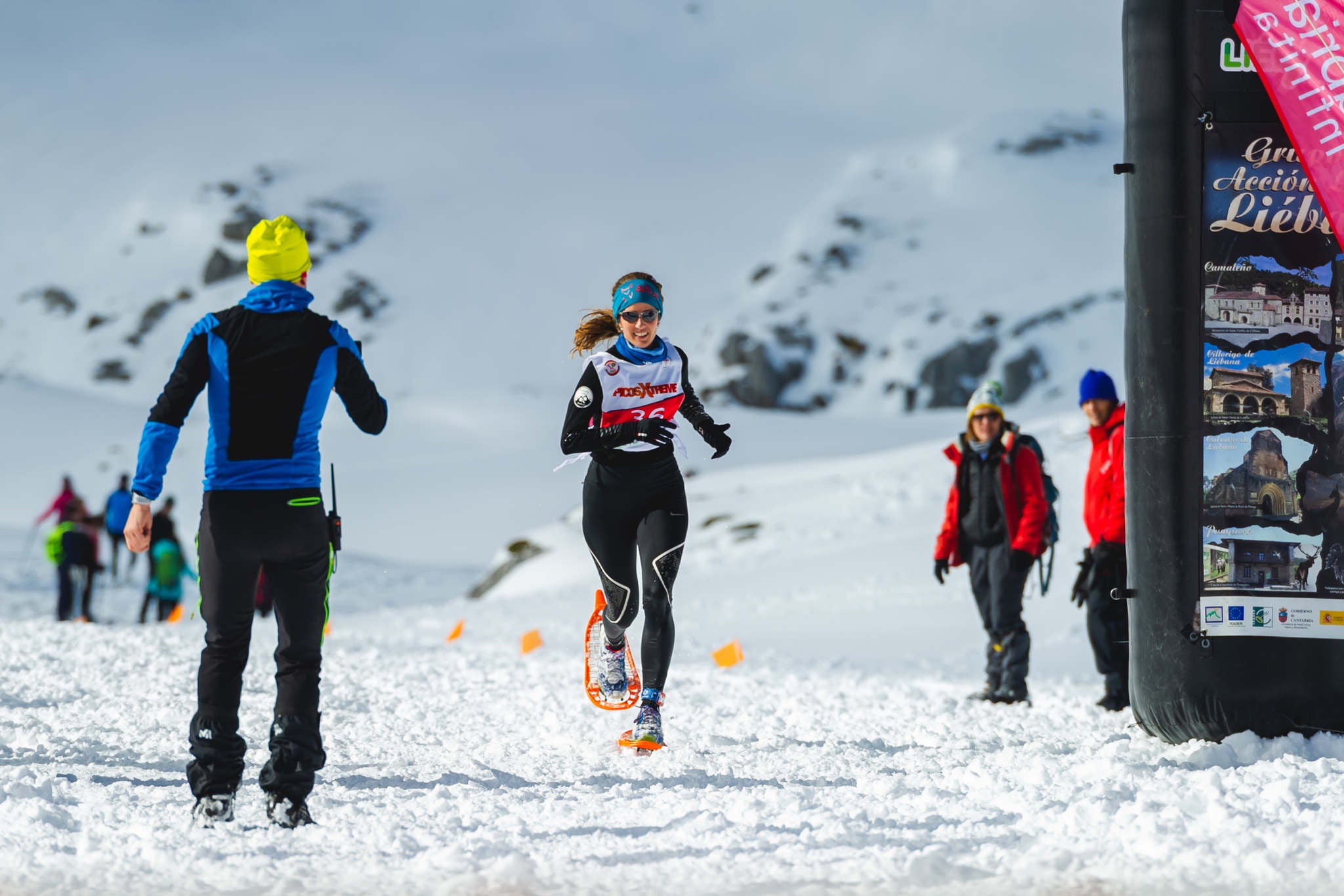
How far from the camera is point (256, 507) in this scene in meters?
3.89

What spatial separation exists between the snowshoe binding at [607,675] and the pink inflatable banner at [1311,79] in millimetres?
3302

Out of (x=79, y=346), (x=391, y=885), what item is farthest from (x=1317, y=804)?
(x=79, y=346)

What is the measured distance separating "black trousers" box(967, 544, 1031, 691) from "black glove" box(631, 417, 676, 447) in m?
2.99

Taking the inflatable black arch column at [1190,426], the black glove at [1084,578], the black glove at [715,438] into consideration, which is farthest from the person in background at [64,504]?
the inflatable black arch column at [1190,426]

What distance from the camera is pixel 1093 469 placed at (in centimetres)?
713

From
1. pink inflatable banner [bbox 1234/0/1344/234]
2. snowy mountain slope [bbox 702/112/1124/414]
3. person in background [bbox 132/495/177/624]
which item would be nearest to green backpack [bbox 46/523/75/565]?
person in background [bbox 132/495/177/624]

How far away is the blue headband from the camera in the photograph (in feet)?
18.1

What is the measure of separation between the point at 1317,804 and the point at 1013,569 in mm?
3644

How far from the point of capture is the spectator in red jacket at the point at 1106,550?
684 cm

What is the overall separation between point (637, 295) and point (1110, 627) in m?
3.26

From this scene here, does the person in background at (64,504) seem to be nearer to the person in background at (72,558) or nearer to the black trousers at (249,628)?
the person in background at (72,558)

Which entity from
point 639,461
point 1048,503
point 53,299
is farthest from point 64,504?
point 53,299

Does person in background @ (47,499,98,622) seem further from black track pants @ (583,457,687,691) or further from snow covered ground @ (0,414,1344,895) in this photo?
black track pants @ (583,457,687,691)

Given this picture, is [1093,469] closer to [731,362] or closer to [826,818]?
[826,818]
